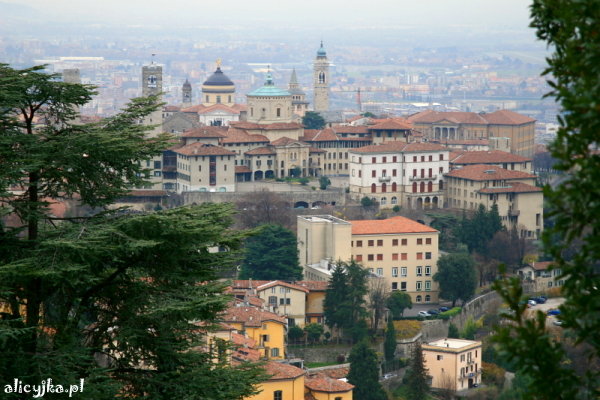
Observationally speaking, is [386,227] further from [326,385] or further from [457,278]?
[326,385]

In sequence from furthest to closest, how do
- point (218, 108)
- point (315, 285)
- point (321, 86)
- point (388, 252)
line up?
point (321, 86), point (218, 108), point (388, 252), point (315, 285)

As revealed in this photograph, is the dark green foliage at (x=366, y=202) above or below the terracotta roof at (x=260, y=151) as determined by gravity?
below

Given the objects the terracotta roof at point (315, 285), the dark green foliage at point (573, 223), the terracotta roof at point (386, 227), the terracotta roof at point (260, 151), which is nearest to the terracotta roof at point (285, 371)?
the terracotta roof at point (315, 285)

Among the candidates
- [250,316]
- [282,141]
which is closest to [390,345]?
[250,316]

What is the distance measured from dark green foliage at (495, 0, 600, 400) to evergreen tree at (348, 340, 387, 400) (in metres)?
27.0

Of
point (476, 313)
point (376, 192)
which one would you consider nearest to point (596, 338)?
point (476, 313)

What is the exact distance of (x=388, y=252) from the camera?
148 ft

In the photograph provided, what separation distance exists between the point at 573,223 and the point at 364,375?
27855 mm

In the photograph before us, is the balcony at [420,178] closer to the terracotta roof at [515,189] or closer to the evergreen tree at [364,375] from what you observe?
the terracotta roof at [515,189]

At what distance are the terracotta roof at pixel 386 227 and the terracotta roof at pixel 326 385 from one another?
15.5m

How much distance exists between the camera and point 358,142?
68062 millimetres

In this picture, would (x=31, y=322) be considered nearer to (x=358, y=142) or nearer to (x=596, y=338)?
(x=596, y=338)

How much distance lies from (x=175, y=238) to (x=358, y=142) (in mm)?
59756

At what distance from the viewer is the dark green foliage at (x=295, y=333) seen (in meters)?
36.6
